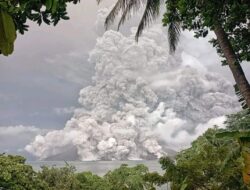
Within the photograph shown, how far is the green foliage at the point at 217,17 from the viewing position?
924 centimetres

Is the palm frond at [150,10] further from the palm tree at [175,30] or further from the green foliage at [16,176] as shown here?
the green foliage at [16,176]

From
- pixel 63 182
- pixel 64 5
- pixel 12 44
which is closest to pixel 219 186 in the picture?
pixel 64 5

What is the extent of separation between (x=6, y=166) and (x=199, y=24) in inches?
842

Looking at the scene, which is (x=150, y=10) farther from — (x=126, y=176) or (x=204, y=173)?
(x=126, y=176)

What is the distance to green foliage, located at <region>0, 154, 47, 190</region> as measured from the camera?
2822cm

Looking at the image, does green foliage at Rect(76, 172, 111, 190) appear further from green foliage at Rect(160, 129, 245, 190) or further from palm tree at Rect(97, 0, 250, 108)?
palm tree at Rect(97, 0, 250, 108)

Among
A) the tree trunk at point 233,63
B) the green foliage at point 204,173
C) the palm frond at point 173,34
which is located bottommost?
the green foliage at point 204,173

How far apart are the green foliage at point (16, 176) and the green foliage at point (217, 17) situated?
65.7ft

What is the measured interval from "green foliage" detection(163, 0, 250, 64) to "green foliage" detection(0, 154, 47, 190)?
2004 centimetres

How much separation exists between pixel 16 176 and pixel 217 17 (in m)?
22.9

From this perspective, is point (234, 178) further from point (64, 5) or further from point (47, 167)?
point (47, 167)

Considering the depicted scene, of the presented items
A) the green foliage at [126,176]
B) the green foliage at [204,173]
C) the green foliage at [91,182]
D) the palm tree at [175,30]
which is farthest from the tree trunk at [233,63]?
the green foliage at [126,176]

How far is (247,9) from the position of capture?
9.41 meters

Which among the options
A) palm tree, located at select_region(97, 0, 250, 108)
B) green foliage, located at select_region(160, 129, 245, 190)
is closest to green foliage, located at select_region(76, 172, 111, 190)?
green foliage, located at select_region(160, 129, 245, 190)
